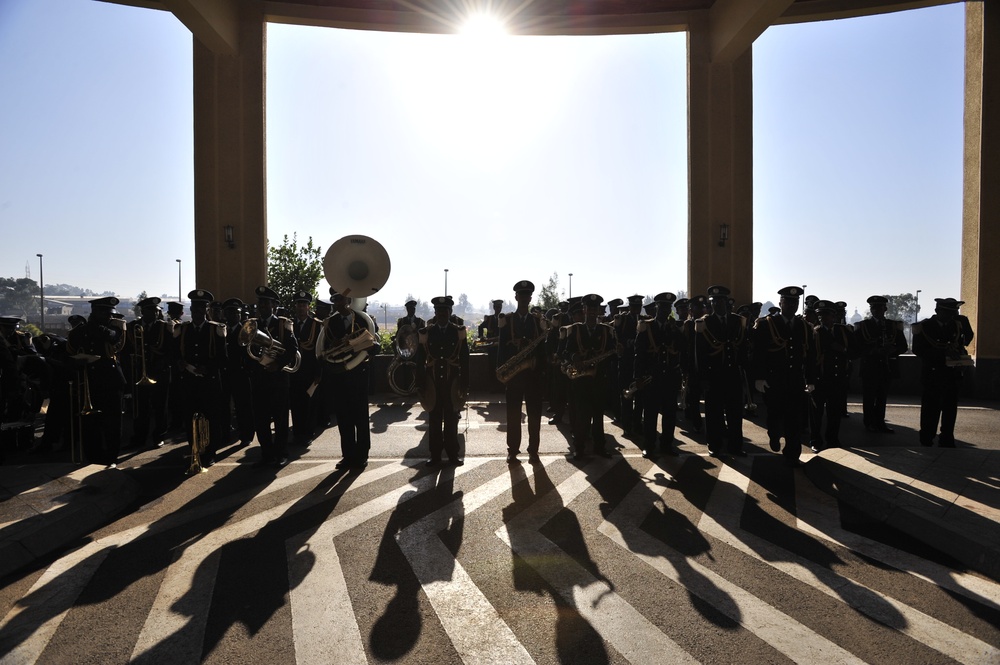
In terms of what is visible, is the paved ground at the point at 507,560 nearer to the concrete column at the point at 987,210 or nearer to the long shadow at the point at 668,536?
the long shadow at the point at 668,536

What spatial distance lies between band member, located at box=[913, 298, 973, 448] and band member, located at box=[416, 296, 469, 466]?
7012 millimetres

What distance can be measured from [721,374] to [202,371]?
24.3ft

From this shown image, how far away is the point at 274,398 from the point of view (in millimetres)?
8586

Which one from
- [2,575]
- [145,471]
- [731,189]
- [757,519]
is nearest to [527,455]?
[757,519]

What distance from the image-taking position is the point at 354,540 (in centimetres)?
547

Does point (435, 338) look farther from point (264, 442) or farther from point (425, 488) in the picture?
point (264, 442)

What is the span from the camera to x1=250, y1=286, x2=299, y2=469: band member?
842cm

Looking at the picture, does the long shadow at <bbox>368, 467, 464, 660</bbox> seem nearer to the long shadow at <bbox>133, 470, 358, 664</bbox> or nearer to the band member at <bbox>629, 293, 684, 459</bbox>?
the long shadow at <bbox>133, 470, 358, 664</bbox>

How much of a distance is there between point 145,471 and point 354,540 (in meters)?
4.40

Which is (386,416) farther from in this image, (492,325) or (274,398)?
(492,325)

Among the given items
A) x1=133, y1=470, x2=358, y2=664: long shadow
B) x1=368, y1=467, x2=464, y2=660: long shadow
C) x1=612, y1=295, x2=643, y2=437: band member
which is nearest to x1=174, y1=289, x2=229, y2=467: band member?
x1=133, y1=470, x2=358, y2=664: long shadow

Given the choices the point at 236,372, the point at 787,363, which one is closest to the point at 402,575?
the point at 236,372

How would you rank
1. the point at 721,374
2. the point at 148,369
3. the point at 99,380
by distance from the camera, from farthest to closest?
the point at 148,369, the point at 721,374, the point at 99,380

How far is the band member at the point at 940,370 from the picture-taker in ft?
30.2
